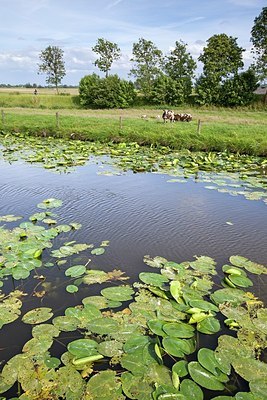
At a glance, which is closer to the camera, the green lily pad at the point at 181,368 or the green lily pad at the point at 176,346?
the green lily pad at the point at 181,368

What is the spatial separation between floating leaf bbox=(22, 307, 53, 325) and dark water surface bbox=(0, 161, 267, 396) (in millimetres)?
60

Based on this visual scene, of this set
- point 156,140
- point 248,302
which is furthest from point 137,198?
point 156,140

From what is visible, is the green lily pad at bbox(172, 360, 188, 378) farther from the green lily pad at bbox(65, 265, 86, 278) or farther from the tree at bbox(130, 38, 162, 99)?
the tree at bbox(130, 38, 162, 99)

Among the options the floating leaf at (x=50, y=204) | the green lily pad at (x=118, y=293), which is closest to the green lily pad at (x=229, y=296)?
the green lily pad at (x=118, y=293)

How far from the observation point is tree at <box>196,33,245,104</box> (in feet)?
85.7

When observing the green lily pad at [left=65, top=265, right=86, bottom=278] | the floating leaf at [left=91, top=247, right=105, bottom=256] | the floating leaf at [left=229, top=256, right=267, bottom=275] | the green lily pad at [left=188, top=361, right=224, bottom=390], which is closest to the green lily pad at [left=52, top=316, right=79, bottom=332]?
the green lily pad at [left=65, top=265, right=86, bottom=278]

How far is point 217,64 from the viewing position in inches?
1045

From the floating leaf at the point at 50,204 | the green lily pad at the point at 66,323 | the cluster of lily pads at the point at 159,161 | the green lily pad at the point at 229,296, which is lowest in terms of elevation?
the green lily pad at the point at 229,296

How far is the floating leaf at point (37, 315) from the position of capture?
2.84 meters

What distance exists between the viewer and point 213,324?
281 centimetres

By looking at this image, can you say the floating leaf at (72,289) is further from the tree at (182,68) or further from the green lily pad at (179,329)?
the tree at (182,68)

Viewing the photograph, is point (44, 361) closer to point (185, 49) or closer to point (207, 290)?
point (207, 290)

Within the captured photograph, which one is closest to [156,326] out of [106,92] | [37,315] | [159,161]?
[37,315]

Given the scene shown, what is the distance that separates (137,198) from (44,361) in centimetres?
434
